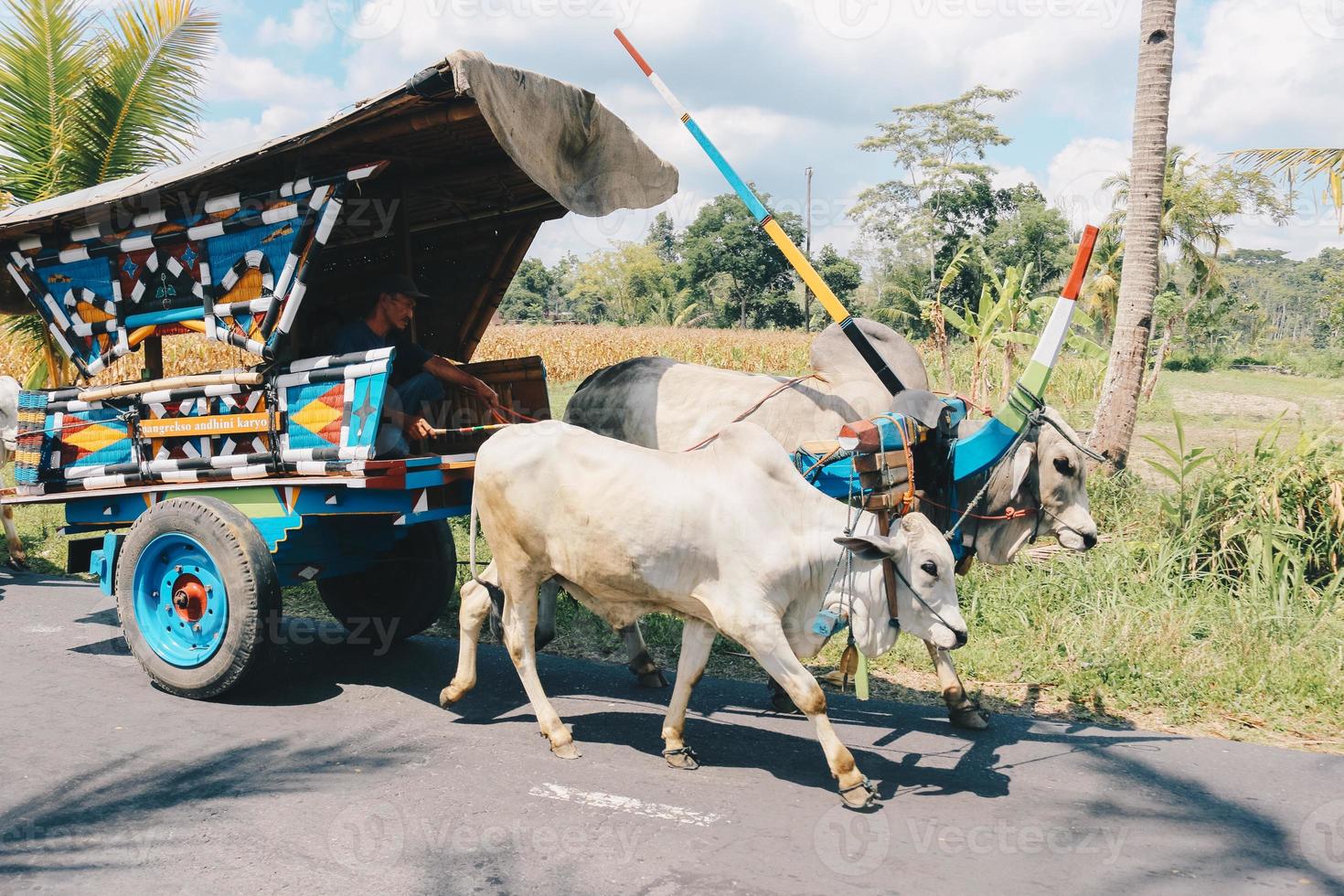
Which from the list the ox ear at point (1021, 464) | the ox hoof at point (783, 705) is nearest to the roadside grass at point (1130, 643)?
the ox hoof at point (783, 705)

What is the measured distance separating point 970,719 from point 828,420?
5.62ft

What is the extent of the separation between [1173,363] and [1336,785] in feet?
104

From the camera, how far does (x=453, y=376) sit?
229 inches

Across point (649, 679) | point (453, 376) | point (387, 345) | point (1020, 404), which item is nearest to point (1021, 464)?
point (1020, 404)

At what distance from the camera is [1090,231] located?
4.82 metres

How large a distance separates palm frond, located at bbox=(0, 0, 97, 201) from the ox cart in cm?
396

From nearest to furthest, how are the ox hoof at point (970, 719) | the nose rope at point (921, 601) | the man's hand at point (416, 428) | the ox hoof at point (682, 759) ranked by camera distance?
1. the nose rope at point (921, 601)
2. the ox hoof at point (682, 759)
3. the ox hoof at point (970, 719)
4. the man's hand at point (416, 428)

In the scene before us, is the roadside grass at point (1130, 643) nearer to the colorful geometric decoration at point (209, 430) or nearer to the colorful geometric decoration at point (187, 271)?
the colorful geometric decoration at point (209, 430)

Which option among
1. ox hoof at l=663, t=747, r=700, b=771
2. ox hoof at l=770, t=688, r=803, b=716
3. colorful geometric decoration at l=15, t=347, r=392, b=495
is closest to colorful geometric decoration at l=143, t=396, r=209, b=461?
colorful geometric decoration at l=15, t=347, r=392, b=495

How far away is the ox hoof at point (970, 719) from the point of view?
17.1ft

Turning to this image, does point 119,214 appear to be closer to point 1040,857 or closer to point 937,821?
point 937,821

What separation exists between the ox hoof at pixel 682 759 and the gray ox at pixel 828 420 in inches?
39.7

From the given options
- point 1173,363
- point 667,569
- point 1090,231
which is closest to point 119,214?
point 667,569

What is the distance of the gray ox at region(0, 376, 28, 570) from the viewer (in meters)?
9.05
